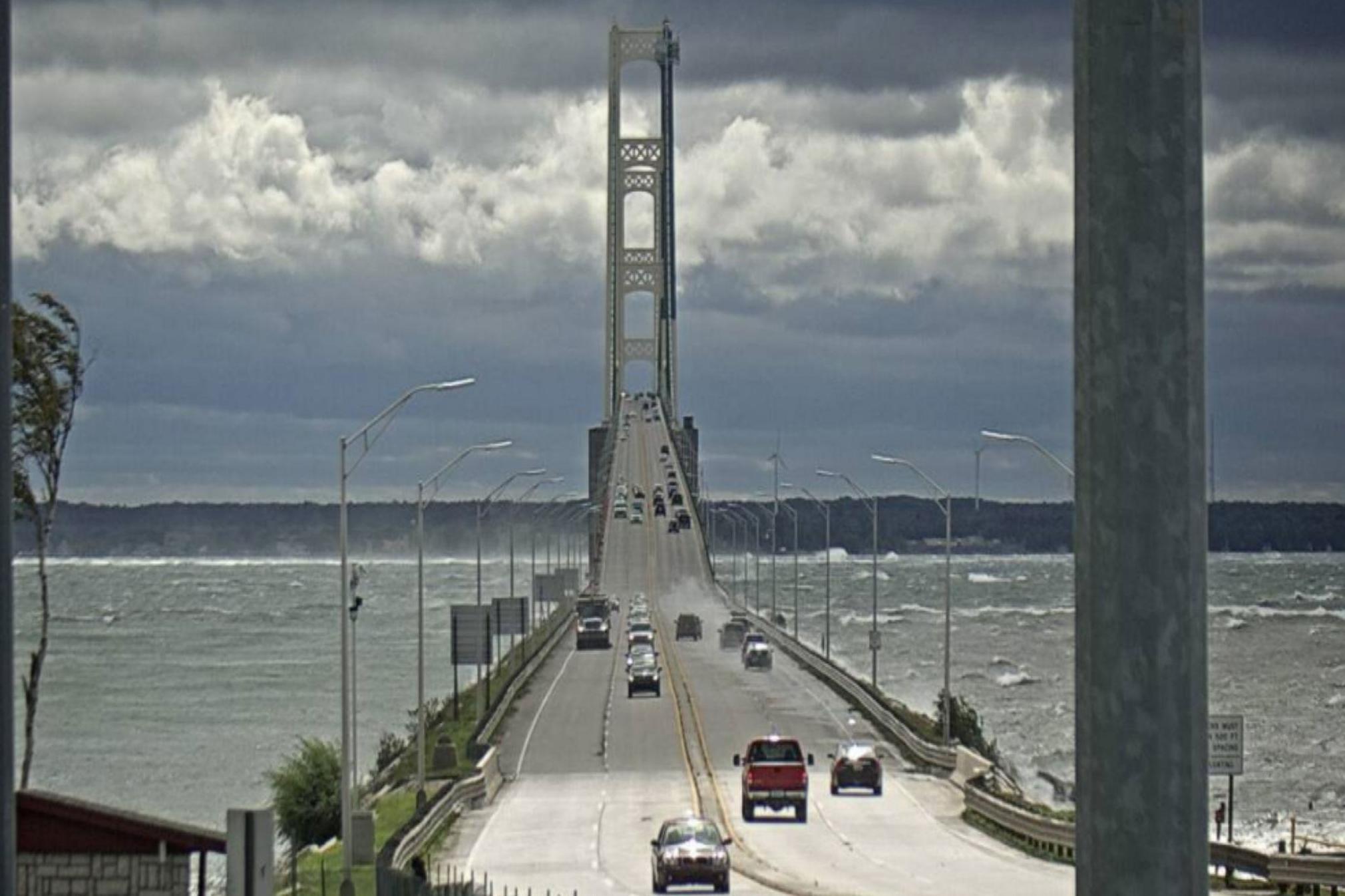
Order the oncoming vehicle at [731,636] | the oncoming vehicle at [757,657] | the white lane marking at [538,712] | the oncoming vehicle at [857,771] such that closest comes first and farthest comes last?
the oncoming vehicle at [857,771] → the white lane marking at [538,712] → the oncoming vehicle at [757,657] → the oncoming vehicle at [731,636]

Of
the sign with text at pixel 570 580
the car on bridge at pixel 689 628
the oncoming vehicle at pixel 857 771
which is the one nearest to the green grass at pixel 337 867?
the oncoming vehicle at pixel 857 771

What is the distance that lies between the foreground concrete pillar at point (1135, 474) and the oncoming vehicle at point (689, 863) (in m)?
36.3

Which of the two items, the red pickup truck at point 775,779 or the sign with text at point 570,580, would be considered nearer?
the red pickup truck at point 775,779

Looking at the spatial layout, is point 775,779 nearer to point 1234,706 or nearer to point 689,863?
point 689,863

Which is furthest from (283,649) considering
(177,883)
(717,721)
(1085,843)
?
(1085,843)

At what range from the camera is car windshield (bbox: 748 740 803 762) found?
182ft

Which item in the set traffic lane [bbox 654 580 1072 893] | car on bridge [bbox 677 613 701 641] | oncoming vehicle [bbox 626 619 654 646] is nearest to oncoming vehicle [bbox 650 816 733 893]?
traffic lane [bbox 654 580 1072 893]

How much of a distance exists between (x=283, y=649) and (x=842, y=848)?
145m

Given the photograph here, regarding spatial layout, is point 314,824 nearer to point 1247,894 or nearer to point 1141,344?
point 1247,894

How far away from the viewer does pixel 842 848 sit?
48.4 m

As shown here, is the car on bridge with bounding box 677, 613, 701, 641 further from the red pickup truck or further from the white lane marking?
the red pickup truck

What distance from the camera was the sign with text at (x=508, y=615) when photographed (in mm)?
101562

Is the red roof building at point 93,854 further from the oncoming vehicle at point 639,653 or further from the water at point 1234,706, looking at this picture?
the oncoming vehicle at point 639,653

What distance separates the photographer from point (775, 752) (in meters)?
55.7
